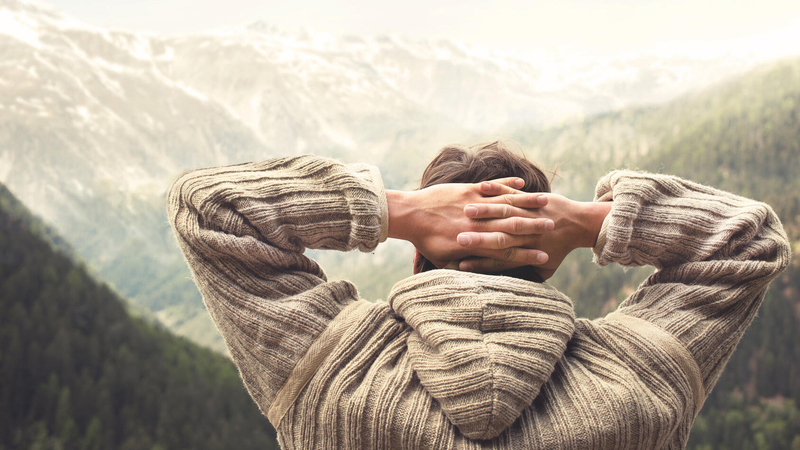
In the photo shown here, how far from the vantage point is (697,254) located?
31.9 inches

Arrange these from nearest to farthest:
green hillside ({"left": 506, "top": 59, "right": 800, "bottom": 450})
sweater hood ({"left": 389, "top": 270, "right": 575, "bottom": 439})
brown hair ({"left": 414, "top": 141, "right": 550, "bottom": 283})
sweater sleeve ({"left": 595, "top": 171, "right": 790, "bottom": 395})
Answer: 1. sweater hood ({"left": 389, "top": 270, "right": 575, "bottom": 439})
2. sweater sleeve ({"left": 595, "top": 171, "right": 790, "bottom": 395})
3. brown hair ({"left": 414, "top": 141, "right": 550, "bottom": 283})
4. green hillside ({"left": 506, "top": 59, "right": 800, "bottom": 450})

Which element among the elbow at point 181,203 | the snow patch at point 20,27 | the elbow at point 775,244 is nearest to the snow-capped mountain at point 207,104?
the snow patch at point 20,27

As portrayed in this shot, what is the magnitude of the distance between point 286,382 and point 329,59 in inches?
124

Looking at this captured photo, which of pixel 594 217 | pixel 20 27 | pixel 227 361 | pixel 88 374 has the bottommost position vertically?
pixel 227 361

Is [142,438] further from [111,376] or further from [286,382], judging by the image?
[286,382]

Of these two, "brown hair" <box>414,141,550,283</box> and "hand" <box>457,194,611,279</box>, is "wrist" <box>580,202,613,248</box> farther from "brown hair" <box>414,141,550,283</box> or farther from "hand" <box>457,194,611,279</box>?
"brown hair" <box>414,141,550,283</box>

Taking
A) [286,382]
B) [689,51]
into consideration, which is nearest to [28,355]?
[286,382]

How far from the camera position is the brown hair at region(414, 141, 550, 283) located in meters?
0.93

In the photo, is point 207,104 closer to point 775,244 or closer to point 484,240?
point 484,240

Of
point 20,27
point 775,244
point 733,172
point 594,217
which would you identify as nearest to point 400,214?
point 594,217

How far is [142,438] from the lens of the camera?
192 cm

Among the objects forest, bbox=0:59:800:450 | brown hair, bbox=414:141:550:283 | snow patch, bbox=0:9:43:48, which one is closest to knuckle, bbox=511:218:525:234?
brown hair, bbox=414:141:550:283

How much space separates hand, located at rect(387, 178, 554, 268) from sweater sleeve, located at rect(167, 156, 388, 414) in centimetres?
5

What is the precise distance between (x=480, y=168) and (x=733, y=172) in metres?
2.50
